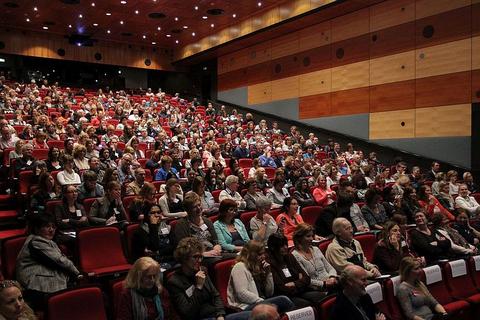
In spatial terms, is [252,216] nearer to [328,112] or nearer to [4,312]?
[4,312]

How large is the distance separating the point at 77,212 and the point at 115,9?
30.1 feet

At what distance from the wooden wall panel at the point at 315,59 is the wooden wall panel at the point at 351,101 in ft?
2.78

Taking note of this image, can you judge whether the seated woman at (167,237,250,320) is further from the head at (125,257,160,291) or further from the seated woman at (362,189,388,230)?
the seated woman at (362,189,388,230)

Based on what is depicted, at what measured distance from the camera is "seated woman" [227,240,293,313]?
244cm

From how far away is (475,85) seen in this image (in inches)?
297

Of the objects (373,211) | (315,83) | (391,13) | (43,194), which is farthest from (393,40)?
(43,194)

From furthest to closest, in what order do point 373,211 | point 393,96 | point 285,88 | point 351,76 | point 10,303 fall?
point 285,88, point 351,76, point 393,96, point 373,211, point 10,303

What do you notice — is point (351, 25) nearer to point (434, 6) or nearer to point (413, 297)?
point (434, 6)

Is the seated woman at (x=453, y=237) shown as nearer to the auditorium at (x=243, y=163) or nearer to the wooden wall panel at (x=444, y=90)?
the auditorium at (x=243, y=163)

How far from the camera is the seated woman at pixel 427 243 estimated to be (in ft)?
11.8

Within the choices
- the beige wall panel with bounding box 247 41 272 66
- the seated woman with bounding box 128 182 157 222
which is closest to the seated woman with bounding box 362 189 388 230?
the seated woman with bounding box 128 182 157 222

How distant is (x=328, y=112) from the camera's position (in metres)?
10.4

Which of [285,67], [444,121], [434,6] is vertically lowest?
[444,121]

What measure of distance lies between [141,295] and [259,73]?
36.6ft
